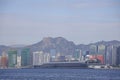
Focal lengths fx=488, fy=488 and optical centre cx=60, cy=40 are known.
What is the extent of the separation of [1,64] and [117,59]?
4660 cm

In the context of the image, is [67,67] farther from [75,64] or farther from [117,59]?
[117,59]

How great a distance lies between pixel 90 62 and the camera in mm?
196875

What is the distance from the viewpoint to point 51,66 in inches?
7475

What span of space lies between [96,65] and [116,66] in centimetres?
826

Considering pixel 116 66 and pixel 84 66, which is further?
pixel 116 66

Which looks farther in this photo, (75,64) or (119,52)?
(119,52)

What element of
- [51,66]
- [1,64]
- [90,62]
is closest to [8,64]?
[1,64]

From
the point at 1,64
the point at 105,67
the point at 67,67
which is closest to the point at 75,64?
the point at 67,67

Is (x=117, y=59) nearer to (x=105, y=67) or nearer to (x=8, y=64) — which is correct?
(x=105, y=67)

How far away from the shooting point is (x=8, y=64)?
19825 cm

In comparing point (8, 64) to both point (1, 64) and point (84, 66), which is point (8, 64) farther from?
point (84, 66)

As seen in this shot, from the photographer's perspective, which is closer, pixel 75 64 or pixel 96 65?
pixel 75 64

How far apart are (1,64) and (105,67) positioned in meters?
41.0

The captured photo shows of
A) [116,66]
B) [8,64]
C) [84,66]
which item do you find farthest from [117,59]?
[8,64]
